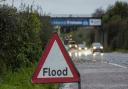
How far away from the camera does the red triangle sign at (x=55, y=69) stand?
9.77 m

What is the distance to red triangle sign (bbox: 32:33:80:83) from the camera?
9.77 metres

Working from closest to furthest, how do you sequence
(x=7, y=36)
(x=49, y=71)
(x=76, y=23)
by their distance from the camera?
(x=49, y=71) → (x=7, y=36) → (x=76, y=23)

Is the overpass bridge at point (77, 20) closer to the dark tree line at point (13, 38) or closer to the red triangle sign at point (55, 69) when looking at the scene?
the dark tree line at point (13, 38)

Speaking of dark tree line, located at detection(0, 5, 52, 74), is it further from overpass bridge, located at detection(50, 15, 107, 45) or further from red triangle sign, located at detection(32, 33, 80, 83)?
overpass bridge, located at detection(50, 15, 107, 45)

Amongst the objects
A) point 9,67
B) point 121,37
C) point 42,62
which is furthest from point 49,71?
point 121,37

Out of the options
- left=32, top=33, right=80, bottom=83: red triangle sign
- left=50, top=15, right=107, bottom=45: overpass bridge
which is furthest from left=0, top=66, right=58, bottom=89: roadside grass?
left=50, top=15, right=107, bottom=45: overpass bridge

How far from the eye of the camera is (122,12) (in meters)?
114

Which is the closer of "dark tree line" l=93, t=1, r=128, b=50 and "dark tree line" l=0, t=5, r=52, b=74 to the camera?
"dark tree line" l=0, t=5, r=52, b=74

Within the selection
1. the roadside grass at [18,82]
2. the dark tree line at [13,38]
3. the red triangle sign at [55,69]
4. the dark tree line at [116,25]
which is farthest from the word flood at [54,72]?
the dark tree line at [116,25]

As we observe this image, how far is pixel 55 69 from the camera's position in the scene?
979 cm

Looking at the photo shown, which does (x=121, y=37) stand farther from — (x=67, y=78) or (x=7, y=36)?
(x=67, y=78)

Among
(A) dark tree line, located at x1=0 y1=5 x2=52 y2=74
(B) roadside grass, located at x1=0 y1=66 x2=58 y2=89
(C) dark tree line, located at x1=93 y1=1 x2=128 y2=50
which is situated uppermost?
(A) dark tree line, located at x1=0 y1=5 x2=52 y2=74

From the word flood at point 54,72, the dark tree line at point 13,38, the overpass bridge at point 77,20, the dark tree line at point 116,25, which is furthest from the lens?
the overpass bridge at point 77,20

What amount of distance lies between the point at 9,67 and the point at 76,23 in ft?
284
